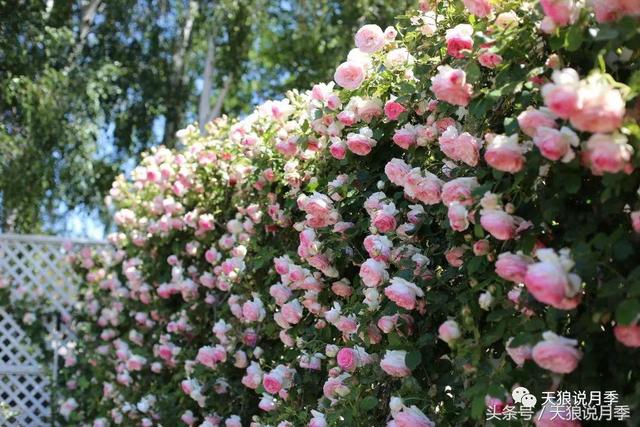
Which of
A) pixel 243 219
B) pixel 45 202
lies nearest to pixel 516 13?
pixel 243 219

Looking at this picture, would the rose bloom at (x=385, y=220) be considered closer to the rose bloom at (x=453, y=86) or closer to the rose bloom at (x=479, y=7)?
the rose bloom at (x=453, y=86)

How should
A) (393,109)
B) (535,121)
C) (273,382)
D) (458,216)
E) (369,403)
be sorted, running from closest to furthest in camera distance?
(535,121), (458,216), (369,403), (393,109), (273,382)

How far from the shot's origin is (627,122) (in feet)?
4.14

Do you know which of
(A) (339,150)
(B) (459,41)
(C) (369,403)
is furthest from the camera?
(A) (339,150)

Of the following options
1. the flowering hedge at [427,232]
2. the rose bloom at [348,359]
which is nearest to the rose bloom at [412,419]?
the flowering hedge at [427,232]

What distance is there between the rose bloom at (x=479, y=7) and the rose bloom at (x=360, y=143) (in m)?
0.51

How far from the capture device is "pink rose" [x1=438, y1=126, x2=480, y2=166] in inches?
62.8

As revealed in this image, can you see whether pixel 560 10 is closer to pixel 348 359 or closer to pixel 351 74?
pixel 351 74

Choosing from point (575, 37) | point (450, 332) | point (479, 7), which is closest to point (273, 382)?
point (450, 332)

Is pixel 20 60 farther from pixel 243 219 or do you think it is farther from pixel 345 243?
pixel 345 243

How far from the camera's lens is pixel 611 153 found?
1.23 m

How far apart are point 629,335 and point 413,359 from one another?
574 mm

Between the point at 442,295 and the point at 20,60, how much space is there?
5.81 meters

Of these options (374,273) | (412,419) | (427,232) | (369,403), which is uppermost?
(427,232)
